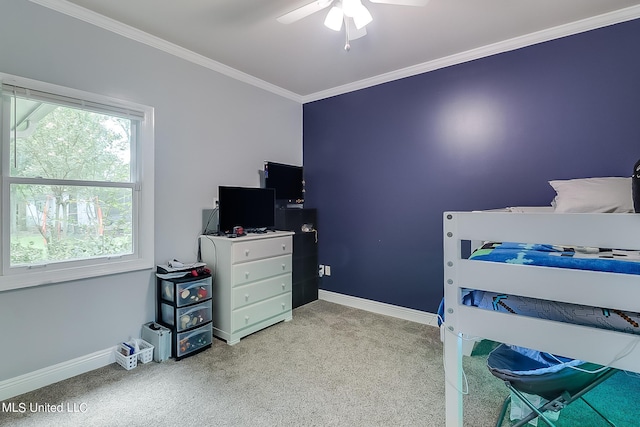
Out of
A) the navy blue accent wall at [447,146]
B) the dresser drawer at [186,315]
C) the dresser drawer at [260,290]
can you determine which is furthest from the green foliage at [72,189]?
the navy blue accent wall at [447,146]

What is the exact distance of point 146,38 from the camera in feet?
7.91

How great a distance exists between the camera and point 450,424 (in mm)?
1289

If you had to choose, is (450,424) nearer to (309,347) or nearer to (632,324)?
(632,324)

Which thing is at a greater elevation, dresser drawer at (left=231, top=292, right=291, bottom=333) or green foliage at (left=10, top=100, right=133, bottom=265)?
green foliage at (left=10, top=100, right=133, bottom=265)

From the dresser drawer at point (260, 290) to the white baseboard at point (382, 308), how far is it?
0.77m

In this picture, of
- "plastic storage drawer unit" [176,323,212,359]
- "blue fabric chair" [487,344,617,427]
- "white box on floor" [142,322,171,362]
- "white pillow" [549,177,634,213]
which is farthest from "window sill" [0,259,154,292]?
"white pillow" [549,177,634,213]

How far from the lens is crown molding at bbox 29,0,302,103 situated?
202 cm

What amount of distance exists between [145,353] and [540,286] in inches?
98.9

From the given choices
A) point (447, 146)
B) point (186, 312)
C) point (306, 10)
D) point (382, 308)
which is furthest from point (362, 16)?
point (382, 308)

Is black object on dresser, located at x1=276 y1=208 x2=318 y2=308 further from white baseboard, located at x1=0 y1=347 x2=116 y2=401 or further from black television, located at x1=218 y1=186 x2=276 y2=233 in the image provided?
white baseboard, located at x1=0 y1=347 x2=116 y2=401

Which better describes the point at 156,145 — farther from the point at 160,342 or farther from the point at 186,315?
the point at 160,342

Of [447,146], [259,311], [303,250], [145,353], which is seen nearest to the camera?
[145,353]

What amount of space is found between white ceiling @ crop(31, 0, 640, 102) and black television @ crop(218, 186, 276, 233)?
4.11 ft

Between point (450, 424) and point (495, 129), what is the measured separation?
2347 millimetres
